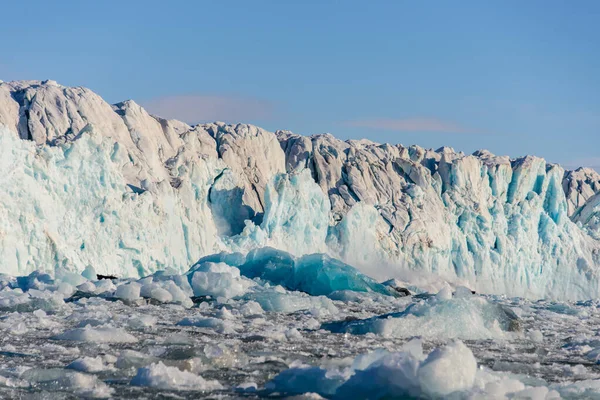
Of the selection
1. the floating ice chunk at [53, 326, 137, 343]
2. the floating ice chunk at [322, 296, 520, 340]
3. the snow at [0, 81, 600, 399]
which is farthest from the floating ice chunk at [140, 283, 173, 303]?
the floating ice chunk at [53, 326, 137, 343]

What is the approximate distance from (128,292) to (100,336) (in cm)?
581

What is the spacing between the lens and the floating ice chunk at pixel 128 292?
44.8 ft

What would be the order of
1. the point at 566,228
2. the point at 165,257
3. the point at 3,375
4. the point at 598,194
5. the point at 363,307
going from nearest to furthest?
the point at 3,375 < the point at 363,307 < the point at 165,257 < the point at 566,228 < the point at 598,194

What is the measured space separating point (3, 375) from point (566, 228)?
37151 millimetres

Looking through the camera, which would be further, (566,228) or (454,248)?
(566,228)

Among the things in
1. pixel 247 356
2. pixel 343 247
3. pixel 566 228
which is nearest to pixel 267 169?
pixel 343 247

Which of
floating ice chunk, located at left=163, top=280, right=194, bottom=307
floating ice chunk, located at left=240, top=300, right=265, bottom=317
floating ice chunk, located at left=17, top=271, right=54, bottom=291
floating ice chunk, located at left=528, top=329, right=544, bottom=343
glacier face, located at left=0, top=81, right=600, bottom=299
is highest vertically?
glacier face, located at left=0, top=81, right=600, bottom=299

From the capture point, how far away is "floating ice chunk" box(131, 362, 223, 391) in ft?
18.1

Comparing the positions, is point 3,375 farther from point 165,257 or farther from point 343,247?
point 343,247

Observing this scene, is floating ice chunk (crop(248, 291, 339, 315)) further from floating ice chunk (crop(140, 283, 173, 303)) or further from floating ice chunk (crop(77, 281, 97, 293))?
floating ice chunk (crop(77, 281, 97, 293))

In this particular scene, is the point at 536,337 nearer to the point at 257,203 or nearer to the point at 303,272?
the point at 303,272

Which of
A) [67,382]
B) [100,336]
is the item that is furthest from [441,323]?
[67,382]

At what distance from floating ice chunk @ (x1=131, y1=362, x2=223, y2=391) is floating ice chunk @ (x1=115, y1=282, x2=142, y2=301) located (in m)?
8.07

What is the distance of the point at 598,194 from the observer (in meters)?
45.1
